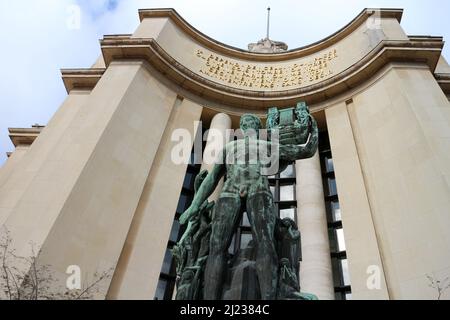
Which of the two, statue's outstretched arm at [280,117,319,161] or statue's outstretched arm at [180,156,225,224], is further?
statue's outstretched arm at [280,117,319,161]

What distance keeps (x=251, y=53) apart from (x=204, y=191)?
2093cm

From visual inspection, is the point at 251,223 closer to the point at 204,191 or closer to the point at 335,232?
the point at 204,191

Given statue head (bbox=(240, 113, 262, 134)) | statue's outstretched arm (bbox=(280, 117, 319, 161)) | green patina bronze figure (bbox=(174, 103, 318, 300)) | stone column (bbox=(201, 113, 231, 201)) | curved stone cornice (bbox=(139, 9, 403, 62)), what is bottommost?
green patina bronze figure (bbox=(174, 103, 318, 300))

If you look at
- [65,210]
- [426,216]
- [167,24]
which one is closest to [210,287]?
[65,210]

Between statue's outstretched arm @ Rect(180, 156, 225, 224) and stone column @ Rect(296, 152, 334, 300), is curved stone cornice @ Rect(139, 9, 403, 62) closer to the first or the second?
stone column @ Rect(296, 152, 334, 300)

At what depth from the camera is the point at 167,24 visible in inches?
950

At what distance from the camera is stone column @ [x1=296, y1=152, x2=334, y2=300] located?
13.8m

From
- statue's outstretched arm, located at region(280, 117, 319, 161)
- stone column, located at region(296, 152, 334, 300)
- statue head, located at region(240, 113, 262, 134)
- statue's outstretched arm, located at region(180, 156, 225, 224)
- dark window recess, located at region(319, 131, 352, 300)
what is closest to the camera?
statue's outstretched arm, located at region(180, 156, 225, 224)

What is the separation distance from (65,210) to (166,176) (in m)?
5.35

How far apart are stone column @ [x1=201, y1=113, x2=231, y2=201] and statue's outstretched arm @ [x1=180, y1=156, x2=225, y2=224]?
10659mm

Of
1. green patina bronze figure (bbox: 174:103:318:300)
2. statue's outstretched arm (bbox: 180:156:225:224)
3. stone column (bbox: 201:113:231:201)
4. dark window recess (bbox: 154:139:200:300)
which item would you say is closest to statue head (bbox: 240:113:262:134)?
green patina bronze figure (bbox: 174:103:318:300)

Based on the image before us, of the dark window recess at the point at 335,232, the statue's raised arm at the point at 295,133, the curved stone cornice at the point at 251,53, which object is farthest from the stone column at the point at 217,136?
the statue's raised arm at the point at 295,133

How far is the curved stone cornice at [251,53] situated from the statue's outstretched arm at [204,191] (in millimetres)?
20229

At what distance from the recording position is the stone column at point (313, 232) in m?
13.8
